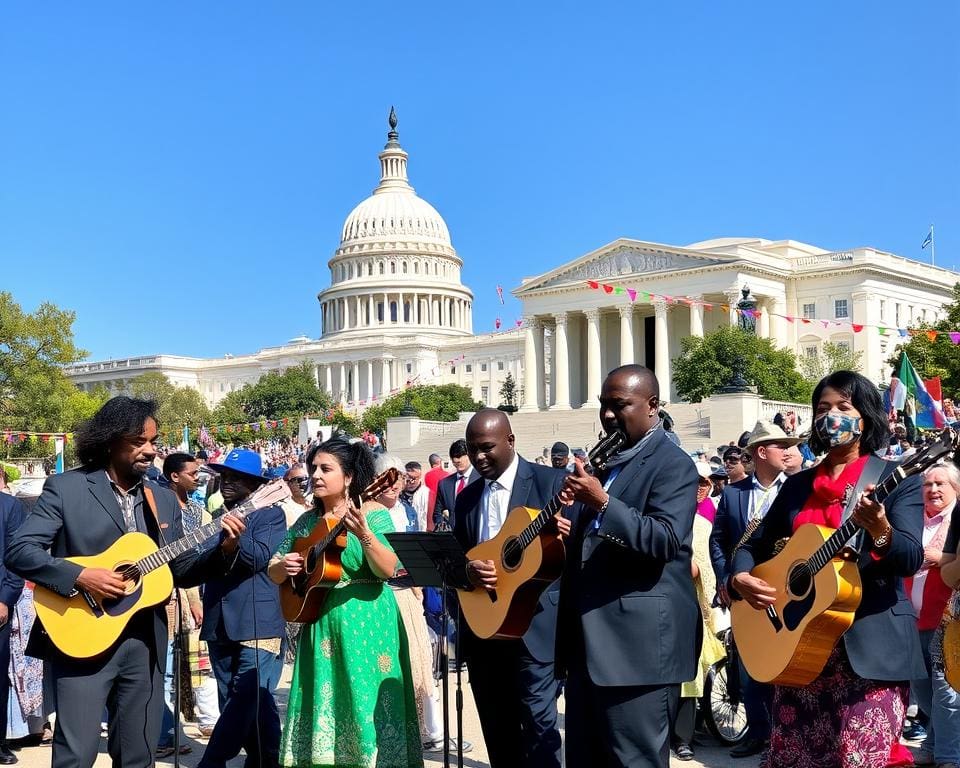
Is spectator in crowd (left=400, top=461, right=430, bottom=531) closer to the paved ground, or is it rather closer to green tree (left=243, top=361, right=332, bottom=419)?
the paved ground

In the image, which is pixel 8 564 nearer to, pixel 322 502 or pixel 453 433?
pixel 322 502

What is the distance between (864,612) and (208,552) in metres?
3.35

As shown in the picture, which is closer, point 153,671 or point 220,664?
point 153,671

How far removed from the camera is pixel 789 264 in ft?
285

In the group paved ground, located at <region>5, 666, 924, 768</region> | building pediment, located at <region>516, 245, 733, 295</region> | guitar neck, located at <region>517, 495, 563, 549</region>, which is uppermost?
building pediment, located at <region>516, 245, 733, 295</region>

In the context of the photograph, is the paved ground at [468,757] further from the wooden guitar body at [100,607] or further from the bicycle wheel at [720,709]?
the wooden guitar body at [100,607]

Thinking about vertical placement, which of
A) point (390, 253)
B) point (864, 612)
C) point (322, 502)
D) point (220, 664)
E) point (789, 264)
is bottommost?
point (220, 664)

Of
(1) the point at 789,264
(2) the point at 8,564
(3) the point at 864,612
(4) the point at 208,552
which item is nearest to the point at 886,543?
(3) the point at 864,612

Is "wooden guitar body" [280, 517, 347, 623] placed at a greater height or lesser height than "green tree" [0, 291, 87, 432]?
lesser

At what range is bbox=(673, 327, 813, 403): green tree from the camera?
6341cm

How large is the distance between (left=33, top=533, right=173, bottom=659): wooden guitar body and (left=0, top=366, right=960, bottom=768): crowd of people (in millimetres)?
60

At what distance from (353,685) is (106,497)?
168cm

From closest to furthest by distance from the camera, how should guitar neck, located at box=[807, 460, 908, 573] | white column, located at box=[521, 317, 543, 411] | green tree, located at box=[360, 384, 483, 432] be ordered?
guitar neck, located at box=[807, 460, 908, 573]
green tree, located at box=[360, 384, 483, 432]
white column, located at box=[521, 317, 543, 411]

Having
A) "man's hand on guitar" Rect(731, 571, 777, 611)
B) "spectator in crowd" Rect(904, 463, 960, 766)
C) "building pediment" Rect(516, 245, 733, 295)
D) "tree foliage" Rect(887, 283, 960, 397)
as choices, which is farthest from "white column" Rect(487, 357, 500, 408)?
"man's hand on guitar" Rect(731, 571, 777, 611)
